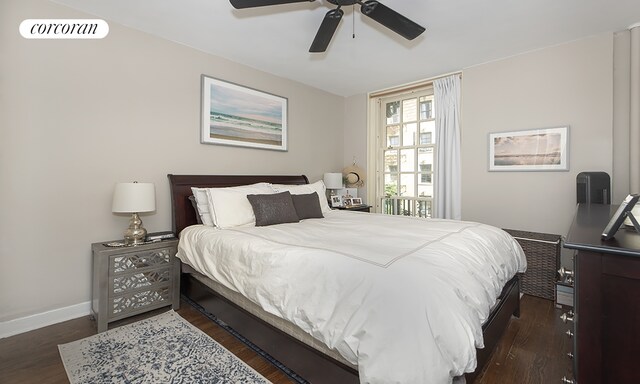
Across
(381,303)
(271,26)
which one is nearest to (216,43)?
(271,26)

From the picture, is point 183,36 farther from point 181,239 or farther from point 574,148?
point 574,148

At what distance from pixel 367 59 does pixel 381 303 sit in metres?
3.18

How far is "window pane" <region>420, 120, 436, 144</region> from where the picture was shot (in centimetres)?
430

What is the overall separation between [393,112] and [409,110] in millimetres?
287

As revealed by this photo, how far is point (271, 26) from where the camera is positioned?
279cm

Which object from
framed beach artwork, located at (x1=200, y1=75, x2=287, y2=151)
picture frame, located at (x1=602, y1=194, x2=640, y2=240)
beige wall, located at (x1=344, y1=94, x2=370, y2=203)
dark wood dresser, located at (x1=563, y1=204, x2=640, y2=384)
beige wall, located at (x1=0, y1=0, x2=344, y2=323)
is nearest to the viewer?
dark wood dresser, located at (x1=563, y1=204, x2=640, y2=384)

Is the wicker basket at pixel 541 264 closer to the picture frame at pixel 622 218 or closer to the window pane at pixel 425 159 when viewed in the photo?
the window pane at pixel 425 159

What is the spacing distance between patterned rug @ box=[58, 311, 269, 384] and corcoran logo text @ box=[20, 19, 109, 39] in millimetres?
2437

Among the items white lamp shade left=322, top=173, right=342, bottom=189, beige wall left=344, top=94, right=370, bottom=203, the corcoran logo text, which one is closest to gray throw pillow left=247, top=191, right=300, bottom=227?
white lamp shade left=322, top=173, right=342, bottom=189

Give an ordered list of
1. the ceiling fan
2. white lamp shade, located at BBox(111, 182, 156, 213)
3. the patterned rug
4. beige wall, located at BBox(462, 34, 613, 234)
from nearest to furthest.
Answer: the patterned rug → the ceiling fan → white lamp shade, located at BBox(111, 182, 156, 213) → beige wall, located at BBox(462, 34, 613, 234)

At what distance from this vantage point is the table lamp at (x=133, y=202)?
239 centimetres

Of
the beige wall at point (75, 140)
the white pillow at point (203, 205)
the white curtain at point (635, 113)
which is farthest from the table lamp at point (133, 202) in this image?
the white curtain at point (635, 113)

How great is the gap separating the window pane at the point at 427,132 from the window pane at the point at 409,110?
0.65 ft

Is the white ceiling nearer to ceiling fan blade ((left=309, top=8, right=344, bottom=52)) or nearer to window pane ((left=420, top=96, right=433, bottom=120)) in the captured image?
ceiling fan blade ((left=309, top=8, right=344, bottom=52))
